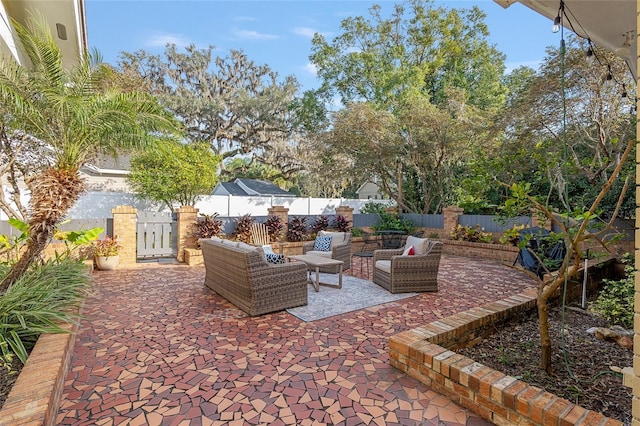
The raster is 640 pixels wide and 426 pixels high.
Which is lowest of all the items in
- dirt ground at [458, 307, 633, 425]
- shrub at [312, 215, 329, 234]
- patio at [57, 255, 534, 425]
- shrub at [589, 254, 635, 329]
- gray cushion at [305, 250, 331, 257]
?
patio at [57, 255, 534, 425]

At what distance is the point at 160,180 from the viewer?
409 inches

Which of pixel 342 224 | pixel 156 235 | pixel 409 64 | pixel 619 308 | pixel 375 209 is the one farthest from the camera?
pixel 409 64

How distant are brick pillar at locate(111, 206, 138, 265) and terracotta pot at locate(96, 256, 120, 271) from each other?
0.30 metres

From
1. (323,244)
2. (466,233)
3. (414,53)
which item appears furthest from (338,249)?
(414,53)

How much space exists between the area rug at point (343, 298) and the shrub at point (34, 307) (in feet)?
7.86

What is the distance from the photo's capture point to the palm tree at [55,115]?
3.98m

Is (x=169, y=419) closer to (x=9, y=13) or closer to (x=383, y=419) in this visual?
(x=383, y=419)

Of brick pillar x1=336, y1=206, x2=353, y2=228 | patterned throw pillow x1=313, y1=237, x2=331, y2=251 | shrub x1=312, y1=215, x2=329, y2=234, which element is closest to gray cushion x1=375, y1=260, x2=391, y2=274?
patterned throw pillow x1=313, y1=237, x2=331, y2=251

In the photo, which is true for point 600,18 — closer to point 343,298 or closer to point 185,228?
point 343,298

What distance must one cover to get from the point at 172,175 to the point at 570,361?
409 inches

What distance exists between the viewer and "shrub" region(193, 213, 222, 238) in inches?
323

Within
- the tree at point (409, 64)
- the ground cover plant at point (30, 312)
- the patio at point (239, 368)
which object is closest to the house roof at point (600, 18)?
the patio at point (239, 368)

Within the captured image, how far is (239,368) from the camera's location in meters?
2.81

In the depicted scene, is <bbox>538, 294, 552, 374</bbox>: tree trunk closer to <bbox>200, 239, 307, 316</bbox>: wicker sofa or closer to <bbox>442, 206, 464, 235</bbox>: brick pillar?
<bbox>200, 239, 307, 316</bbox>: wicker sofa
